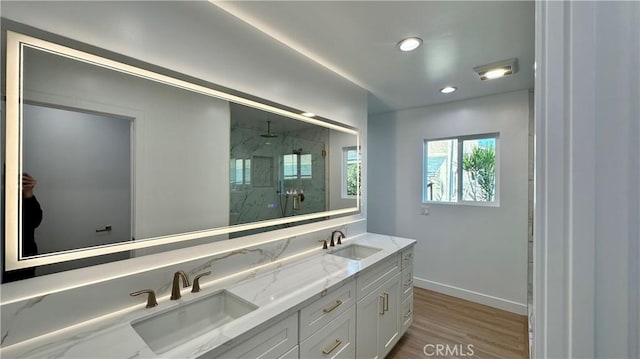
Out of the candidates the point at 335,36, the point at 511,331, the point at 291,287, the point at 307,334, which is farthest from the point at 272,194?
the point at 511,331

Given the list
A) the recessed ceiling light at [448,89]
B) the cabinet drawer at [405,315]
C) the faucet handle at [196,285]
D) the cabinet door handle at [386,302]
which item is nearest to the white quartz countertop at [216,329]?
the faucet handle at [196,285]

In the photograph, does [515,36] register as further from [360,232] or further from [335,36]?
[360,232]

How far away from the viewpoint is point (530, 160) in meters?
2.82

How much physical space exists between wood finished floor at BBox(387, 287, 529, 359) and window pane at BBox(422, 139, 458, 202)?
4.20ft

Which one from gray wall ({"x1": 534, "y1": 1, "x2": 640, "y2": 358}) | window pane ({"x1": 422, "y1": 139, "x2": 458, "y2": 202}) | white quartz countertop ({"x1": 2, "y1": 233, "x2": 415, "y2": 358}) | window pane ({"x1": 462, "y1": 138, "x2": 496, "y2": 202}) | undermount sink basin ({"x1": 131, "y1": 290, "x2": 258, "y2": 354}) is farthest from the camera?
window pane ({"x1": 422, "y1": 139, "x2": 458, "y2": 202})

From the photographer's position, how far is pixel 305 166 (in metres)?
2.39

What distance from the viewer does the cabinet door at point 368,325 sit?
1750 millimetres

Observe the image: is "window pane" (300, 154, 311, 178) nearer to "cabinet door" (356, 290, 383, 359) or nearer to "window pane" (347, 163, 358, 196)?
"window pane" (347, 163, 358, 196)

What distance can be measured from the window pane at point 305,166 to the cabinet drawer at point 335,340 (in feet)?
3.76

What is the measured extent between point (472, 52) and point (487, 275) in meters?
2.46

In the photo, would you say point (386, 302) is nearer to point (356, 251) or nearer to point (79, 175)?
point (356, 251)

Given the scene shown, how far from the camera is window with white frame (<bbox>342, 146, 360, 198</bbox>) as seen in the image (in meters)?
2.74

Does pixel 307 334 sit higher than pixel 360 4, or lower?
lower

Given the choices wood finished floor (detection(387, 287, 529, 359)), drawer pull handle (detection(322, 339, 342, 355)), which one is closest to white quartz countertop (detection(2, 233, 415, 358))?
drawer pull handle (detection(322, 339, 342, 355))
